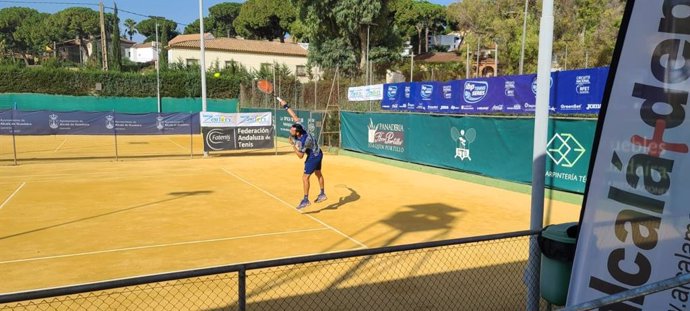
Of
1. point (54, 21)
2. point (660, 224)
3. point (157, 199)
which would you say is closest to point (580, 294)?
point (660, 224)

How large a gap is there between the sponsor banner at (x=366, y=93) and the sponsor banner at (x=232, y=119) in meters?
4.00

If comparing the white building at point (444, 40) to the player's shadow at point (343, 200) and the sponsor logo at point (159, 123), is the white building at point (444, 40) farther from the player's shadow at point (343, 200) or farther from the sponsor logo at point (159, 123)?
the player's shadow at point (343, 200)

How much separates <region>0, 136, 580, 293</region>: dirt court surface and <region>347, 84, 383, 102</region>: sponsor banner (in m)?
4.76

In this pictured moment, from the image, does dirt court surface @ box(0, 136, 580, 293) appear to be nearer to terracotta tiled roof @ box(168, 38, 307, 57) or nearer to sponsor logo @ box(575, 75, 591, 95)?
sponsor logo @ box(575, 75, 591, 95)

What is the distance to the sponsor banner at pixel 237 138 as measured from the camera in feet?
76.1

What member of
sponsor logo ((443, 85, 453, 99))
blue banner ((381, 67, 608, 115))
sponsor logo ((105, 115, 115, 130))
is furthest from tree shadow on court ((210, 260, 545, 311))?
sponsor logo ((105, 115, 115, 130))

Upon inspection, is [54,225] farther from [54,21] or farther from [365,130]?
[54,21]

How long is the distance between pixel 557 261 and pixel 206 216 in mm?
7858

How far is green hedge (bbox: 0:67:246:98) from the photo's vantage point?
44.2 meters

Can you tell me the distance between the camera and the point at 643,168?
358 cm

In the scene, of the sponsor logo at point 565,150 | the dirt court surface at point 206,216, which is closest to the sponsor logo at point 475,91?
the dirt court surface at point 206,216

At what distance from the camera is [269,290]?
6.26 m

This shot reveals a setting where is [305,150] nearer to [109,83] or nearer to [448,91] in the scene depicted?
[448,91]

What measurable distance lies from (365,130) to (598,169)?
1872cm
